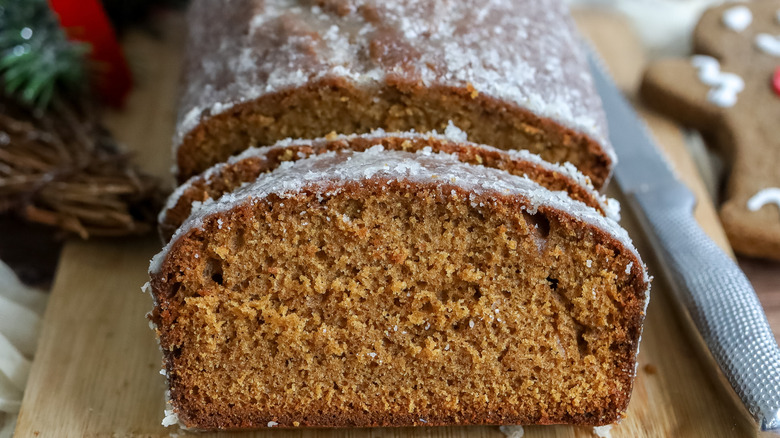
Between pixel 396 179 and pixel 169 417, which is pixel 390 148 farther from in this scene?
pixel 169 417

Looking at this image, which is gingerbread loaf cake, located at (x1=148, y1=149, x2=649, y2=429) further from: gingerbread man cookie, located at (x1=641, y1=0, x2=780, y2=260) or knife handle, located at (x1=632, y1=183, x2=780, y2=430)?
gingerbread man cookie, located at (x1=641, y1=0, x2=780, y2=260)

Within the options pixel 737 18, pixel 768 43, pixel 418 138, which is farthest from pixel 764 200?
pixel 418 138

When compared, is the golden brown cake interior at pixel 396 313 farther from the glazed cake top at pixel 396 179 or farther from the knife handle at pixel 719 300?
the knife handle at pixel 719 300

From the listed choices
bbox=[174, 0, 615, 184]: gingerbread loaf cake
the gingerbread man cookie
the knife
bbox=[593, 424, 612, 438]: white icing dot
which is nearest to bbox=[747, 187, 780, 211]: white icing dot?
the gingerbread man cookie

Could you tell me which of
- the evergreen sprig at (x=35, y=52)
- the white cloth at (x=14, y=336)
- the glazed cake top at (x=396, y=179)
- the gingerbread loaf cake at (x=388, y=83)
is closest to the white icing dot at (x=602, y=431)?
the glazed cake top at (x=396, y=179)

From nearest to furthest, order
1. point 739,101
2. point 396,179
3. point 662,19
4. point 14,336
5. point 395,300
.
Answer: point 396,179, point 395,300, point 14,336, point 739,101, point 662,19

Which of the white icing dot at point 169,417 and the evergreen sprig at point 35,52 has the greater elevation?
the evergreen sprig at point 35,52
